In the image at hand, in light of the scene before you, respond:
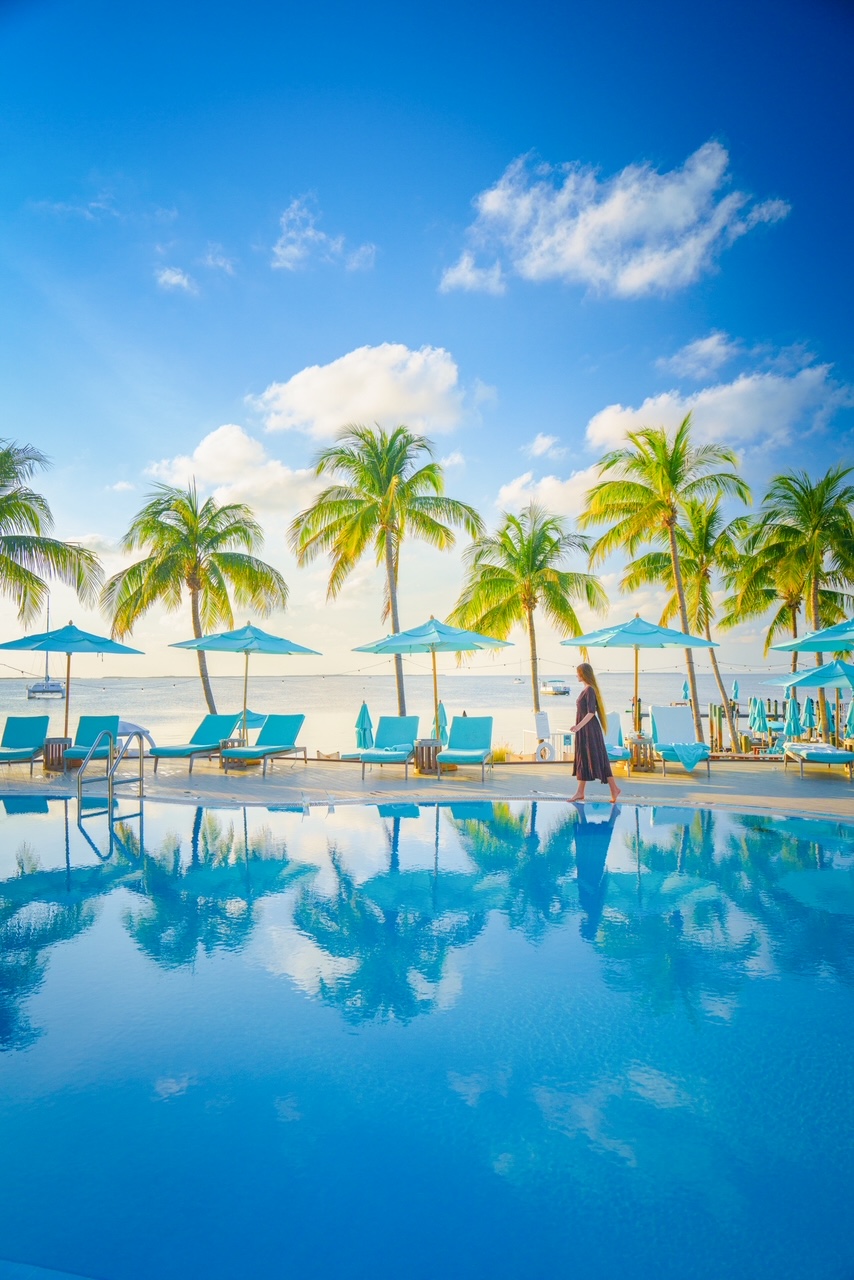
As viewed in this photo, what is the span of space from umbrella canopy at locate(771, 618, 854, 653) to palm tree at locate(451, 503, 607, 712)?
6944 mm

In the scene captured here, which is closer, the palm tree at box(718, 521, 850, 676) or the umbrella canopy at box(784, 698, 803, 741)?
the umbrella canopy at box(784, 698, 803, 741)

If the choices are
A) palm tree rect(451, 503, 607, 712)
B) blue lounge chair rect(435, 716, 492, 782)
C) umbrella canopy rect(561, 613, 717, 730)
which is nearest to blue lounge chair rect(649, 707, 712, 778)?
umbrella canopy rect(561, 613, 717, 730)

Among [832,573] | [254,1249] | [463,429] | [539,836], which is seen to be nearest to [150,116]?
[463,429]

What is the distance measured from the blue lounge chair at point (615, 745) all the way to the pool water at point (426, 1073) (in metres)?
5.62

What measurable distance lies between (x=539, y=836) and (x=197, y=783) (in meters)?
6.39

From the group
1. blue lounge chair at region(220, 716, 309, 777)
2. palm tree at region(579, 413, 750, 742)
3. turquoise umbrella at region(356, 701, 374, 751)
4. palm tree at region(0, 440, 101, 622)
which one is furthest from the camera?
palm tree at region(579, 413, 750, 742)

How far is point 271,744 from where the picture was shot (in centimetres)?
1384

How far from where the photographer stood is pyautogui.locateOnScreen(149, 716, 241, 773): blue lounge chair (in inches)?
522

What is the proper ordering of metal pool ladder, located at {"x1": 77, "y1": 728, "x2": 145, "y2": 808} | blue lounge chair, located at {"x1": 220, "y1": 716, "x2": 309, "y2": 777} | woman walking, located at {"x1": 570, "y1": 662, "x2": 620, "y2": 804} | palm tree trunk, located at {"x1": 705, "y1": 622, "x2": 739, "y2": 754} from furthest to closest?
palm tree trunk, located at {"x1": 705, "y1": 622, "x2": 739, "y2": 754} → blue lounge chair, located at {"x1": 220, "y1": 716, "x2": 309, "y2": 777} → woman walking, located at {"x1": 570, "y1": 662, "x2": 620, "y2": 804} → metal pool ladder, located at {"x1": 77, "y1": 728, "x2": 145, "y2": 808}

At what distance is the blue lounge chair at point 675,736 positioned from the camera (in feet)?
42.5

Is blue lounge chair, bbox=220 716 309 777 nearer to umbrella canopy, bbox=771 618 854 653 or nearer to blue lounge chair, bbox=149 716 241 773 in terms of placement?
blue lounge chair, bbox=149 716 241 773

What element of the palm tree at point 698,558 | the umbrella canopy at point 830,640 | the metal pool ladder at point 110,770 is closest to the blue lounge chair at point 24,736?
the metal pool ladder at point 110,770

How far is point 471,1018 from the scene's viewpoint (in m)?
4.32

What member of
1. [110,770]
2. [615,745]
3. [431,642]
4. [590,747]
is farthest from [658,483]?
[110,770]
